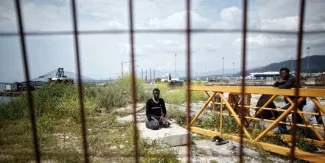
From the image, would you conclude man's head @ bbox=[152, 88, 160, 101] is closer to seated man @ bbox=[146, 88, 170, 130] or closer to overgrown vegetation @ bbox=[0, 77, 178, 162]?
seated man @ bbox=[146, 88, 170, 130]

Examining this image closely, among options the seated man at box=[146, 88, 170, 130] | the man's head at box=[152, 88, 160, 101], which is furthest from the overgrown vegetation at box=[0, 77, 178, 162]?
the man's head at box=[152, 88, 160, 101]

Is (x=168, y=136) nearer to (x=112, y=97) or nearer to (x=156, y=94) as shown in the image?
(x=156, y=94)

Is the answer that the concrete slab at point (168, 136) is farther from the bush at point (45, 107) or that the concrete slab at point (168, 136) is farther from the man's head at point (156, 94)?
the bush at point (45, 107)

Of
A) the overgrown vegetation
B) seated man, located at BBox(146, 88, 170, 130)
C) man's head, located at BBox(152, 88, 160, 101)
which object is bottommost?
the overgrown vegetation

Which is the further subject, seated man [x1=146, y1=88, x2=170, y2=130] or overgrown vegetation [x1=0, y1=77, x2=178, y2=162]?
seated man [x1=146, y1=88, x2=170, y2=130]

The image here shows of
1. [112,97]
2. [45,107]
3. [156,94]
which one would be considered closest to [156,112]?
[156,94]

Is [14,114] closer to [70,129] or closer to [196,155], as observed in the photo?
[70,129]

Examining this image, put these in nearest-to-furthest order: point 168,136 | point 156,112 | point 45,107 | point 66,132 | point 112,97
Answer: point 168,136 < point 156,112 < point 66,132 < point 45,107 < point 112,97

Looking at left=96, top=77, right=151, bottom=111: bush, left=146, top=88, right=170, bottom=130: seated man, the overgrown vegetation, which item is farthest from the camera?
left=96, top=77, right=151, bottom=111: bush

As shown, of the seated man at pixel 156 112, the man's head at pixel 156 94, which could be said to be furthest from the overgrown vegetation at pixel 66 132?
the man's head at pixel 156 94

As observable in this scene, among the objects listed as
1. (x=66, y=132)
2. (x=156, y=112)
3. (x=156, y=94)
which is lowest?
(x=66, y=132)

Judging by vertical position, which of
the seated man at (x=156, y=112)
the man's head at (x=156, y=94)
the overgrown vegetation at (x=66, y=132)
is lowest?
the overgrown vegetation at (x=66, y=132)

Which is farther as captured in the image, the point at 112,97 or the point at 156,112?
the point at 112,97

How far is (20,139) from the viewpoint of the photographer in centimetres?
513
